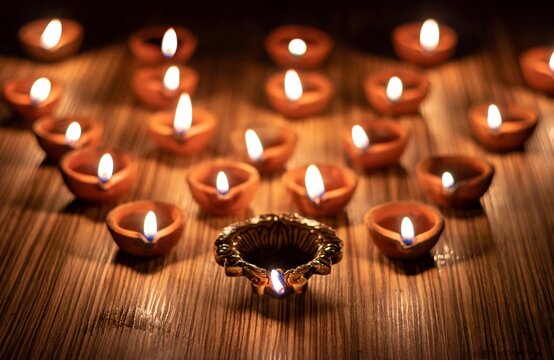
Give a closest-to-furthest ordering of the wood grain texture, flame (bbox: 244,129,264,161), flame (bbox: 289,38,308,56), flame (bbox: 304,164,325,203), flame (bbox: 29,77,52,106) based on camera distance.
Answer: the wood grain texture, flame (bbox: 304,164,325,203), flame (bbox: 244,129,264,161), flame (bbox: 29,77,52,106), flame (bbox: 289,38,308,56)

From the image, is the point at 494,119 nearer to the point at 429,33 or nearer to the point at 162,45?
the point at 429,33

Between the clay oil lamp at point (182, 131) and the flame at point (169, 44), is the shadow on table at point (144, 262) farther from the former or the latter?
the flame at point (169, 44)

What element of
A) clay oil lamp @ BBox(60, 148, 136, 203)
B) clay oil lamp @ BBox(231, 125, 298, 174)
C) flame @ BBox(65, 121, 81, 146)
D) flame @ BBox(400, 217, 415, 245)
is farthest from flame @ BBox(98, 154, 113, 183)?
flame @ BBox(400, 217, 415, 245)

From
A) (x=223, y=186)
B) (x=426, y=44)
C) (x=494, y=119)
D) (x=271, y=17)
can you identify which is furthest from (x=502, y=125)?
(x=271, y=17)

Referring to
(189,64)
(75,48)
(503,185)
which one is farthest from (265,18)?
(503,185)

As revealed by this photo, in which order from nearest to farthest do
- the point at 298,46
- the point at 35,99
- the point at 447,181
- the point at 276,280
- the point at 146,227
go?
the point at 276,280 < the point at 146,227 < the point at 447,181 < the point at 35,99 < the point at 298,46

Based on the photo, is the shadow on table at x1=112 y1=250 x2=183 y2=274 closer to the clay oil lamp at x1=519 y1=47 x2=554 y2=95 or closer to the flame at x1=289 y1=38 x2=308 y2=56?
the flame at x1=289 y1=38 x2=308 y2=56
